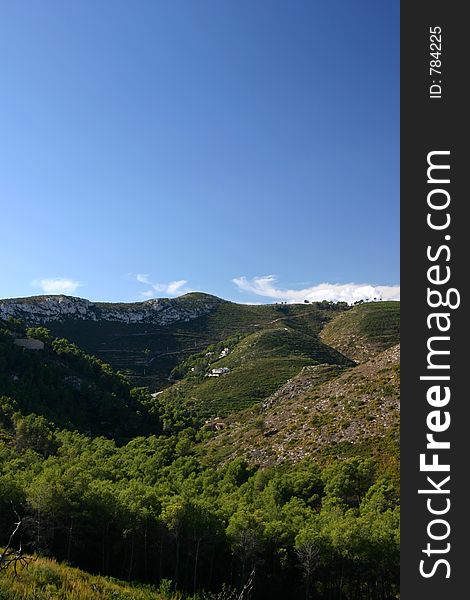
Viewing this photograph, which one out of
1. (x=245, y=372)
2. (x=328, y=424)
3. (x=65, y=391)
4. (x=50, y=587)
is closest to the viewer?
(x=50, y=587)

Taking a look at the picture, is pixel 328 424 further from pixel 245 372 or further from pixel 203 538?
pixel 245 372

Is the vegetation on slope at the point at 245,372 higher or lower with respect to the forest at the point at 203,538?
higher

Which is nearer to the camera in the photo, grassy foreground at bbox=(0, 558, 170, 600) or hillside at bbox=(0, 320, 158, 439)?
grassy foreground at bbox=(0, 558, 170, 600)

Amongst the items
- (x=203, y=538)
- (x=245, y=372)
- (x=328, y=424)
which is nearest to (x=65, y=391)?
(x=245, y=372)

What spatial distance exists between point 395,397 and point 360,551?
38.6 metres

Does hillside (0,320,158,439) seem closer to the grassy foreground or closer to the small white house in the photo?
the small white house

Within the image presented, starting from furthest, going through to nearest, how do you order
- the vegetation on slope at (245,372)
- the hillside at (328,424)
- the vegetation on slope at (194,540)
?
the vegetation on slope at (245,372), the hillside at (328,424), the vegetation on slope at (194,540)

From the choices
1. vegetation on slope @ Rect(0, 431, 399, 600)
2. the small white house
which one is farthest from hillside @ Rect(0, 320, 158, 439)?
vegetation on slope @ Rect(0, 431, 399, 600)

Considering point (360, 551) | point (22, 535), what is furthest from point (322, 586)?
point (22, 535)

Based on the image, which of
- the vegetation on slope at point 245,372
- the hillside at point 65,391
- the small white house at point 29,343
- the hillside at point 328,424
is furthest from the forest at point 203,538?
the small white house at point 29,343

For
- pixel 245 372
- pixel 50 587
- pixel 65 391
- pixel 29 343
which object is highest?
pixel 29 343

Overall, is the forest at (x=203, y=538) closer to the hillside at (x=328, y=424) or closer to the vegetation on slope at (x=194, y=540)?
the vegetation on slope at (x=194, y=540)

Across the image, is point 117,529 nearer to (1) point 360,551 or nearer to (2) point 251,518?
(2) point 251,518

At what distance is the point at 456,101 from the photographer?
658 cm
